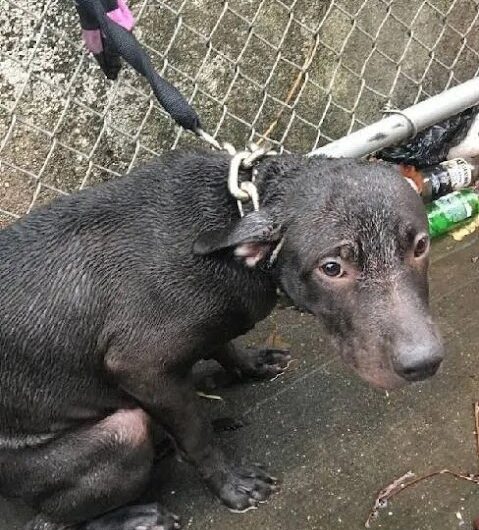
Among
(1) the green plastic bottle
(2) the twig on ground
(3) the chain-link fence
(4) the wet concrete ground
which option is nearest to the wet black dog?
(4) the wet concrete ground

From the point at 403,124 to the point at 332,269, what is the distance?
1873mm

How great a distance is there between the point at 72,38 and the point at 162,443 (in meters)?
1.78

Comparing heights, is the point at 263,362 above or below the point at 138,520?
above

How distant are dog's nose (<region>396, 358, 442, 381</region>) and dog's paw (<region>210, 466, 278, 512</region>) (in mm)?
919

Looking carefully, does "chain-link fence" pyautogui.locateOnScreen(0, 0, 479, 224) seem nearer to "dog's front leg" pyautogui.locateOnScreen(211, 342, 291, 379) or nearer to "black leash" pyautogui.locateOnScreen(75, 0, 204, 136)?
"black leash" pyautogui.locateOnScreen(75, 0, 204, 136)

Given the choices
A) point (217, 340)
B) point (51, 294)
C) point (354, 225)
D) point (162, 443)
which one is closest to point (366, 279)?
point (354, 225)

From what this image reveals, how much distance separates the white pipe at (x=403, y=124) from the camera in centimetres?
387

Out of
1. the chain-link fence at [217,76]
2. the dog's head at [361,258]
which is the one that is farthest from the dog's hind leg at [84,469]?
the chain-link fence at [217,76]

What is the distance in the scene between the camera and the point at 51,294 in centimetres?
259

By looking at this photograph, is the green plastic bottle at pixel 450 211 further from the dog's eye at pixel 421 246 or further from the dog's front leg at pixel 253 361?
the dog's eye at pixel 421 246

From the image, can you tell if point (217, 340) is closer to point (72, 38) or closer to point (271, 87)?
point (72, 38)

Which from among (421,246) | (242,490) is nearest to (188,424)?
(242,490)

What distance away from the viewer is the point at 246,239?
2410 millimetres

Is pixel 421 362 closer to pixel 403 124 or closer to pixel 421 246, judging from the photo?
pixel 421 246
